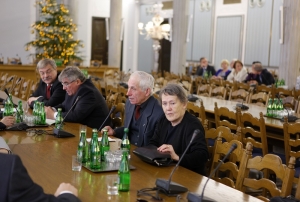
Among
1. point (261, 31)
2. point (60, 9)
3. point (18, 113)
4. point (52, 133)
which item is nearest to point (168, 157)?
point (52, 133)

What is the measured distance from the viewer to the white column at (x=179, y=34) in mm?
13922

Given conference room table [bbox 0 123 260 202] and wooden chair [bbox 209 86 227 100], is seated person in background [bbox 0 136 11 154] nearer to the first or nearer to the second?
conference room table [bbox 0 123 260 202]

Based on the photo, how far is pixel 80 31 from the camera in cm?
1903

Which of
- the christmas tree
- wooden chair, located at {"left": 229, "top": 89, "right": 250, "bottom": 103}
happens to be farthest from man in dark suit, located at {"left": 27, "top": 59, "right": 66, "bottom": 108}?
the christmas tree

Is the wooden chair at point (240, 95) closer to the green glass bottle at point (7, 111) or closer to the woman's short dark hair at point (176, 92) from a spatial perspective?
the green glass bottle at point (7, 111)

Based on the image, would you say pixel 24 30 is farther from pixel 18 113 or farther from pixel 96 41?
pixel 18 113

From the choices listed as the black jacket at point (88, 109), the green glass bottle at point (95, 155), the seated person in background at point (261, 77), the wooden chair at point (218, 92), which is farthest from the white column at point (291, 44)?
the green glass bottle at point (95, 155)

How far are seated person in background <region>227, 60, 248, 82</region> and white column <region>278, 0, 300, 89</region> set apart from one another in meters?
1.65

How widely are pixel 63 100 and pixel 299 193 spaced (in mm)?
4078

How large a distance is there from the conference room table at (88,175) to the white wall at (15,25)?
1464 cm

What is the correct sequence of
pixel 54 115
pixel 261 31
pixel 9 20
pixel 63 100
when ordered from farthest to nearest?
pixel 9 20
pixel 261 31
pixel 63 100
pixel 54 115

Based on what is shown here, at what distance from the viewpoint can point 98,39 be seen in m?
19.5

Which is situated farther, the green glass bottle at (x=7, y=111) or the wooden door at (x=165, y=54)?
the wooden door at (x=165, y=54)

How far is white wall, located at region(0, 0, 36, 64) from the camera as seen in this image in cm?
1797
